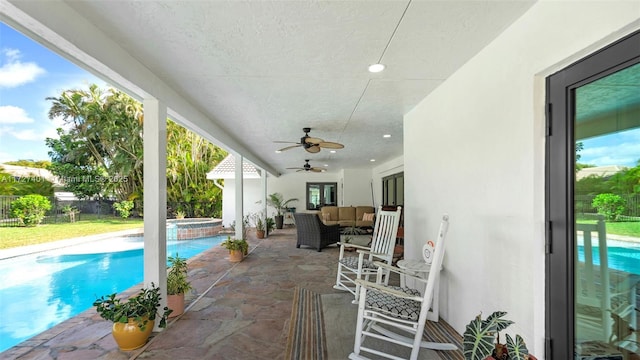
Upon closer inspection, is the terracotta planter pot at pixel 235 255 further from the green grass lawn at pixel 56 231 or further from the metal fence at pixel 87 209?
the green grass lawn at pixel 56 231

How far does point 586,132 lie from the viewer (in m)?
1.52

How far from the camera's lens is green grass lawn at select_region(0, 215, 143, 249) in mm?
6113

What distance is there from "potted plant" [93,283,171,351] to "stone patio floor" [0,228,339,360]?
0.29 ft

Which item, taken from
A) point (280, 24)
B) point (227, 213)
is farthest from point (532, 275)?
point (227, 213)

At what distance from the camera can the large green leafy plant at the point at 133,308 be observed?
2457mm

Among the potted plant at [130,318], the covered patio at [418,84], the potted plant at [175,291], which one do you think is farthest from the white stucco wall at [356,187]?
the potted plant at [130,318]

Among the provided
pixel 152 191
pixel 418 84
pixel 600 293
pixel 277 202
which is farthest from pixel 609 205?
pixel 277 202

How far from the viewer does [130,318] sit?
2.49 m

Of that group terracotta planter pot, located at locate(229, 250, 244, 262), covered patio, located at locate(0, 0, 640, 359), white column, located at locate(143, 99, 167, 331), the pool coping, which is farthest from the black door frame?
the pool coping

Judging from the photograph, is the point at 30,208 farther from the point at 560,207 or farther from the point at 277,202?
the point at 560,207

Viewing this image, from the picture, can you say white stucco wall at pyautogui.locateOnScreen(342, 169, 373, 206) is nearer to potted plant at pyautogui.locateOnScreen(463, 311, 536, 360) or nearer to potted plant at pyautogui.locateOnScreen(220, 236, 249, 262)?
potted plant at pyautogui.locateOnScreen(220, 236, 249, 262)

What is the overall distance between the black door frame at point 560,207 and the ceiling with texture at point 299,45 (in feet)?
1.87

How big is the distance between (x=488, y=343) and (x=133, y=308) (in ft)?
8.91

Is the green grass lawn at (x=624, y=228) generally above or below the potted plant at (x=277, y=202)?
above
